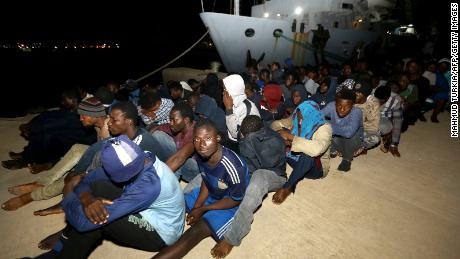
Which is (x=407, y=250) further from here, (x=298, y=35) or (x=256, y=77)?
(x=298, y=35)

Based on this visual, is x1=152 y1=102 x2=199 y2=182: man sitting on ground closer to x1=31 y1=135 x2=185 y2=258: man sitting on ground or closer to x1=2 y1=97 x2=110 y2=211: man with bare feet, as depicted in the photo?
x1=2 y1=97 x2=110 y2=211: man with bare feet

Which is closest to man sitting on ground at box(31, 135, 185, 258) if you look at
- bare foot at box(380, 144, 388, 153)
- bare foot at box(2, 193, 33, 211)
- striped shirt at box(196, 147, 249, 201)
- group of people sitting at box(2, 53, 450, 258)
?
group of people sitting at box(2, 53, 450, 258)

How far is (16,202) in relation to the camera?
3223 millimetres

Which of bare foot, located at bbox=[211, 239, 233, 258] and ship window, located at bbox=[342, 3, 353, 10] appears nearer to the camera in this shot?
bare foot, located at bbox=[211, 239, 233, 258]

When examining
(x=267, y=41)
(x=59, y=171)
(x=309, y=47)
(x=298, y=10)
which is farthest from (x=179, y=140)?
(x=298, y=10)

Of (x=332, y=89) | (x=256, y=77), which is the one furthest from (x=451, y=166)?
(x=256, y=77)

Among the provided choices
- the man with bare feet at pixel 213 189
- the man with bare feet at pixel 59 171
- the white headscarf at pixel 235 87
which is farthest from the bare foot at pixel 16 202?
the white headscarf at pixel 235 87

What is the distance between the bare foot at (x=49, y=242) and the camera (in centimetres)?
264

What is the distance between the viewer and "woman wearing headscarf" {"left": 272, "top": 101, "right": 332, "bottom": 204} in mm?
3291

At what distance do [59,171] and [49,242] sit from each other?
1.01m

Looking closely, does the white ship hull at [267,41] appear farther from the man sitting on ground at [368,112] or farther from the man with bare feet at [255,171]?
the man with bare feet at [255,171]

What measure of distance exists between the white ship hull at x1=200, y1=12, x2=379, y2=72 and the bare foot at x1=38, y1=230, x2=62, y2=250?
38.7 feet

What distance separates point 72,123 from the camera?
13.0 ft

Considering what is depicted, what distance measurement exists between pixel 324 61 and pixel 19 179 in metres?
14.7
